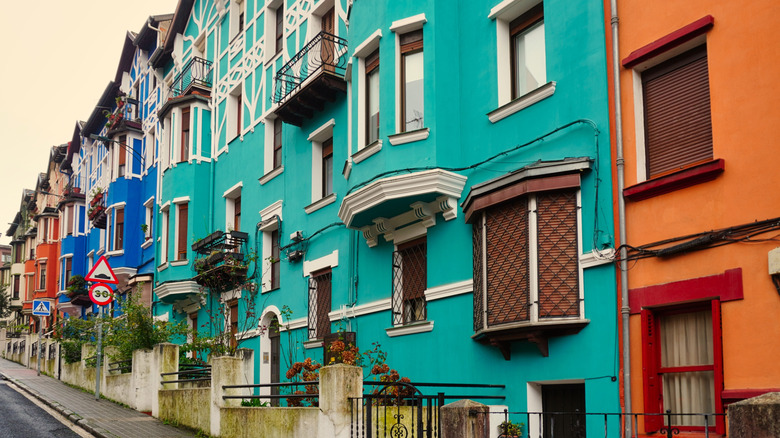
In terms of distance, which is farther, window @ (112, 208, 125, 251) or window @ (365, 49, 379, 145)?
window @ (112, 208, 125, 251)

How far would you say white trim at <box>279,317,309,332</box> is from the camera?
18.8 metres

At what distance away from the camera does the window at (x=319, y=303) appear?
712 inches

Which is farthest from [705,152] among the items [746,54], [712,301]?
[712,301]

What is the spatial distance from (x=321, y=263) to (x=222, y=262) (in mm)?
4872

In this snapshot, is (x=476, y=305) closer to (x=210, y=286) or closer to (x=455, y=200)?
(x=455, y=200)

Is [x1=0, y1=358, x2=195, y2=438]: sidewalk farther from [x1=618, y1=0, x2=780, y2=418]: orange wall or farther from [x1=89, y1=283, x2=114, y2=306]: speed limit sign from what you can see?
[x1=618, y1=0, x2=780, y2=418]: orange wall

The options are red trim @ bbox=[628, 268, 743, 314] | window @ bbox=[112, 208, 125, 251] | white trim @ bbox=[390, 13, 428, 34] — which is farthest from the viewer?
window @ bbox=[112, 208, 125, 251]

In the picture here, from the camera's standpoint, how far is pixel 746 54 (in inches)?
367

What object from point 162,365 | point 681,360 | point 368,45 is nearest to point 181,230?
point 162,365

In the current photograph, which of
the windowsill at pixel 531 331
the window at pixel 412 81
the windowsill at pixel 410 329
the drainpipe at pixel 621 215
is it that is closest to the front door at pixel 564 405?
the windowsill at pixel 531 331

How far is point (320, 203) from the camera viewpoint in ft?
60.0

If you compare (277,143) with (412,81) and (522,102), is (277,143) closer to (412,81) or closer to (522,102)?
(412,81)

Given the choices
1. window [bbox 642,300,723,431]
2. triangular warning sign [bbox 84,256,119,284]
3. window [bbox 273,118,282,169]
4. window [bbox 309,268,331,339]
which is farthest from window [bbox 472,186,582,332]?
triangular warning sign [bbox 84,256,119,284]

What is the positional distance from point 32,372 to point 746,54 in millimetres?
31056
